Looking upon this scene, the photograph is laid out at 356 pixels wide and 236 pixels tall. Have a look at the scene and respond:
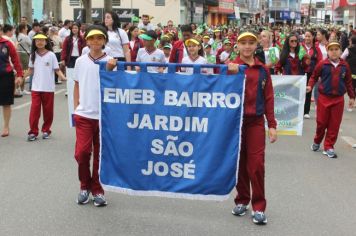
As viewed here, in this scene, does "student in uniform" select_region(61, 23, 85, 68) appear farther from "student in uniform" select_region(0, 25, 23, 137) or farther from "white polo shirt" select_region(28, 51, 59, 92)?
"white polo shirt" select_region(28, 51, 59, 92)

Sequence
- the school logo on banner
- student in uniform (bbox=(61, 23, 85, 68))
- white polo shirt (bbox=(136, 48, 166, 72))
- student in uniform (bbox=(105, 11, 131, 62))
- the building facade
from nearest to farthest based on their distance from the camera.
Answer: the school logo on banner
white polo shirt (bbox=(136, 48, 166, 72))
student in uniform (bbox=(105, 11, 131, 62))
student in uniform (bbox=(61, 23, 85, 68))
the building facade

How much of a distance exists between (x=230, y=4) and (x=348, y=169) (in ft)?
275

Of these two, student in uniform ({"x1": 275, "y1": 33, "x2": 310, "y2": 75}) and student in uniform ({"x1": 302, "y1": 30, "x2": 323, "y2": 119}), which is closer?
student in uniform ({"x1": 275, "y1": 33, "x2": 310, "y2": 75})

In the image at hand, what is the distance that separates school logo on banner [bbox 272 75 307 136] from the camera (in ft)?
27.5

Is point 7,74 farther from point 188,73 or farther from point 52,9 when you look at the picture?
point 52,9

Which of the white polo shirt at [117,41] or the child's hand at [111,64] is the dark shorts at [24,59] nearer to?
the white polo shirt at [117,41]

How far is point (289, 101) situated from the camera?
8.45m

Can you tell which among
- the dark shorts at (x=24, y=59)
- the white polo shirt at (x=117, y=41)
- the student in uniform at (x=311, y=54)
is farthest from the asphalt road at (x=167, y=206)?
the dark shorts at (x=24, y=59)

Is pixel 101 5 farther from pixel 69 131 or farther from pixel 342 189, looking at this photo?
pixel 342 189

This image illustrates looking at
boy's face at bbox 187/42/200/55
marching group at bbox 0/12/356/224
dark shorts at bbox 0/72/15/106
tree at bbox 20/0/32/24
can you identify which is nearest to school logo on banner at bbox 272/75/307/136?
marching group at bbox 0/12/356/224

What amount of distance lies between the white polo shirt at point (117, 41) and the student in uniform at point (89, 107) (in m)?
4.33

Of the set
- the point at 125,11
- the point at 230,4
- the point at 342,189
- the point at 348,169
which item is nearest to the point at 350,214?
the point at 342,189

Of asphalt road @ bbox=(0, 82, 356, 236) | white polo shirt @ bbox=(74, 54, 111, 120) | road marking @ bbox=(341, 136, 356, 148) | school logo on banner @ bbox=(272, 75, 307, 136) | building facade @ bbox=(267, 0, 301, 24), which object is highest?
building facade @ bbox=(267, 0, 301, 24)

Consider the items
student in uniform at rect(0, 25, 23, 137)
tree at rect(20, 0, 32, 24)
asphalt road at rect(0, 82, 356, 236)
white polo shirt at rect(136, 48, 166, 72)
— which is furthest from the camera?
tree at rect(20, 0, 32, 24)
